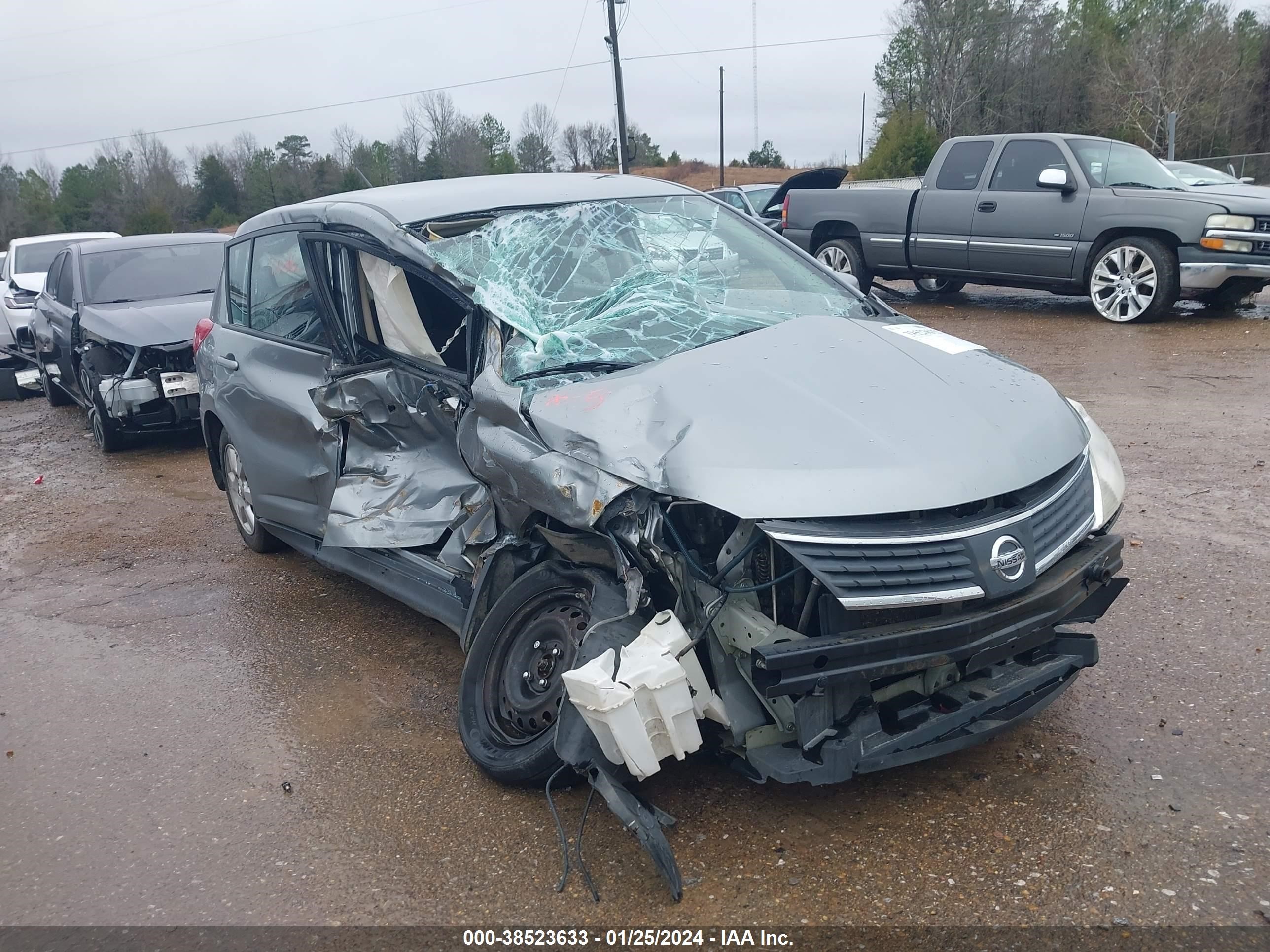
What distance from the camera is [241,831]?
3352mm

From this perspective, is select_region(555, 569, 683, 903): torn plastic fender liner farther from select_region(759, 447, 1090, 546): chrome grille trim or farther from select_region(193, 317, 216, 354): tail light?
select_region(193, 317, 216, 354): tail light

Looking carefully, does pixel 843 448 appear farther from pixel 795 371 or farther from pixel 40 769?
pixel 40 769

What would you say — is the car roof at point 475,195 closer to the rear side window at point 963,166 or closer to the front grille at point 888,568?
the front grille at point 888,568

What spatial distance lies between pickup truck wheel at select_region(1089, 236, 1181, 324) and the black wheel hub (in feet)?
30.5

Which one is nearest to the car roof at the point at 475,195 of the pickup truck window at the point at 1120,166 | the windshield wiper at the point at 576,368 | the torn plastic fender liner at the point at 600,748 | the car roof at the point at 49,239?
the windshield wiper at the point at 576,368

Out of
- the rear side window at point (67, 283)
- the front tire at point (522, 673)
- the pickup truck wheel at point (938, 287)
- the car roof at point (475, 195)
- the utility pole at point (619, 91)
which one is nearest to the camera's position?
the front tire at point (522, 673)

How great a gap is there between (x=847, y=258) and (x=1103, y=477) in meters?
10.1

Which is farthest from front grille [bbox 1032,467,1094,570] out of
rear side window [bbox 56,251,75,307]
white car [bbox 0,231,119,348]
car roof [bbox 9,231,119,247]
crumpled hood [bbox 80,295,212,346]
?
car roof [bbox 9,231,119,247]

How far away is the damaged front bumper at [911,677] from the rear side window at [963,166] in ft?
32.1

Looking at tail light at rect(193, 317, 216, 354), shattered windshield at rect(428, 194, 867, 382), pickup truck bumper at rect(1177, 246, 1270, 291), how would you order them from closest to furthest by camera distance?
shattered windshield at rect(428, 194, 867, 382) < tail light at rect(193, 317, 216, 354) < pickup truck bumper at rect(1177, 246, 1270, 291)

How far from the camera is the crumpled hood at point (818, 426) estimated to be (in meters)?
2.81

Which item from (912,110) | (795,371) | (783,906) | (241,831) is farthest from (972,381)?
(912,110)

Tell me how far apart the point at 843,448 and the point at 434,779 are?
5.84 feet

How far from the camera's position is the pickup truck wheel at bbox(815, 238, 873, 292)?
12.9 metres
